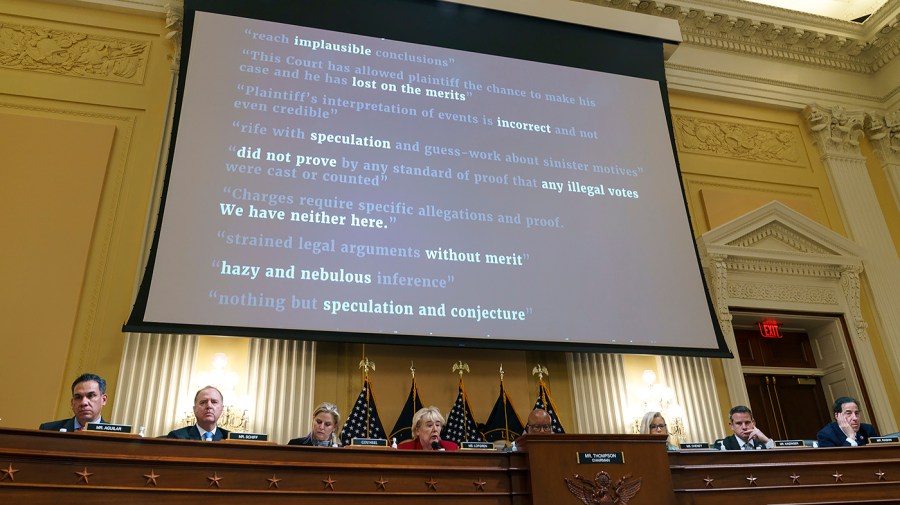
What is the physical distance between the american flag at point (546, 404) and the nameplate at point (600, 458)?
1.93 metres

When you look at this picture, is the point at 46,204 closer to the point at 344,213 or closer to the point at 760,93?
the point at 344,213

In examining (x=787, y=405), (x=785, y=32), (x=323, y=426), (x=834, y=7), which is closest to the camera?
(x=323, y=426)

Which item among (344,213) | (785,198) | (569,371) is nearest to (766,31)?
(785,198)

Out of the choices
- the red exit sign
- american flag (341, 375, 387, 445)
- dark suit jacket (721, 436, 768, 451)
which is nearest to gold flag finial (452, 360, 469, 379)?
american flag (341, 375, 387, 445)

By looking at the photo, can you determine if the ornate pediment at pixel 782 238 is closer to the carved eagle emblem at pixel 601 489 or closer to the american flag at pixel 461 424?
the american flag at pixel 461 424

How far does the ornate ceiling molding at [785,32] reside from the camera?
7.59m

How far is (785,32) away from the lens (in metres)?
7.85

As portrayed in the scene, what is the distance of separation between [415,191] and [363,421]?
1.71 metres

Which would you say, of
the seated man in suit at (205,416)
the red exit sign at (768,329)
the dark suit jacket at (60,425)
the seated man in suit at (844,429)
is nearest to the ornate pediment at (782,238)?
the red exit sign at (768,329)

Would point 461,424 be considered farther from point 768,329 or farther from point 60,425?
point 768,329

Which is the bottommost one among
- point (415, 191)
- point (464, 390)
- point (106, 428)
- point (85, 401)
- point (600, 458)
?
point (600, 458)

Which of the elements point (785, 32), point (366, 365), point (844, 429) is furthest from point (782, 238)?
point (366, 365)

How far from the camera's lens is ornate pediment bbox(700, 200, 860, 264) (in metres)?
6.67

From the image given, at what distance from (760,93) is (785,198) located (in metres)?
1.27
